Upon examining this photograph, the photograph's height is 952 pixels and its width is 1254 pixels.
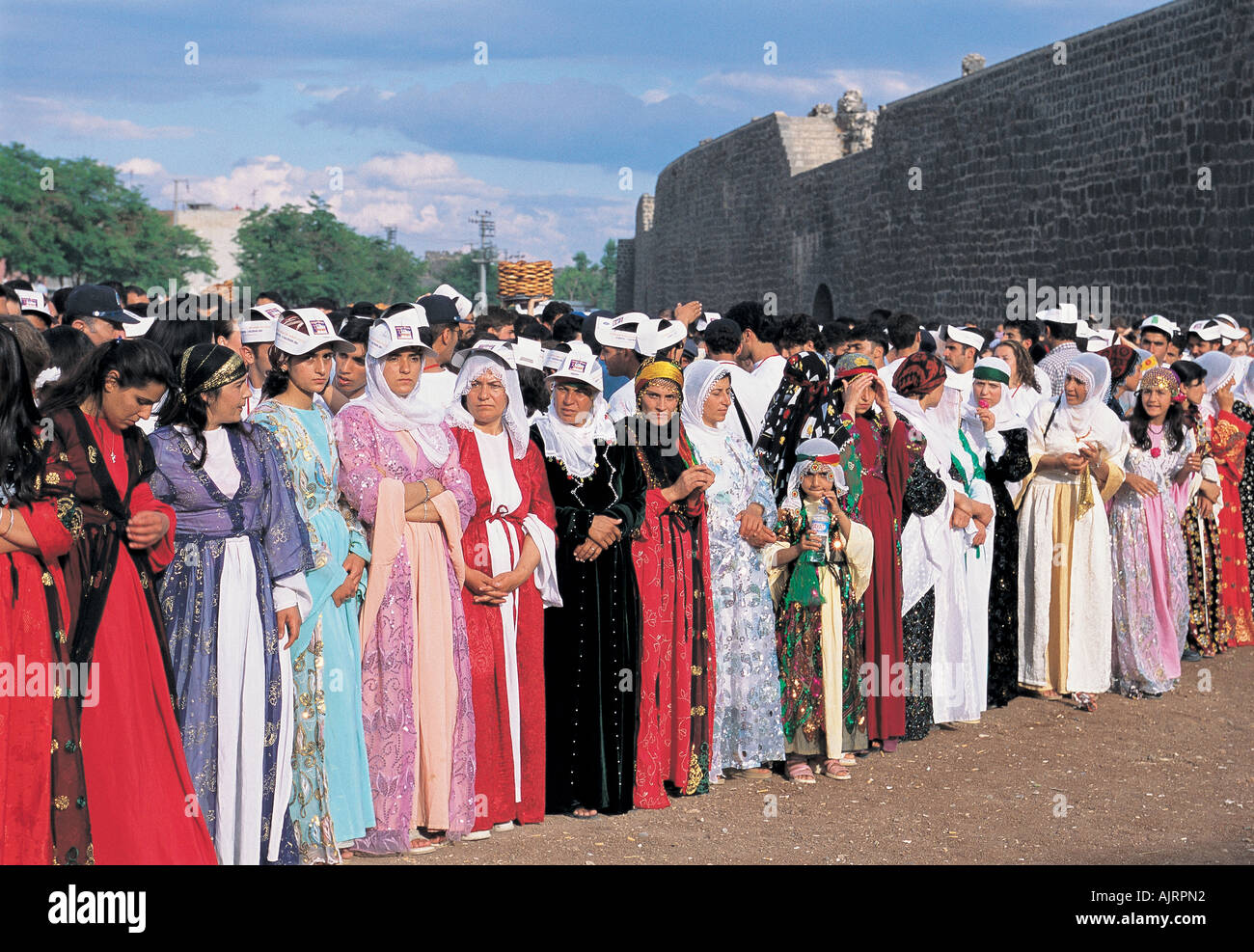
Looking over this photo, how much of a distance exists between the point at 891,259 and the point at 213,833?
19210 millimetres

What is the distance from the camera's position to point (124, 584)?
3602mm

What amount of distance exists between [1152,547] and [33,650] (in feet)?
19.3

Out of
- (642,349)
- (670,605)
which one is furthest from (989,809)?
(642,349)

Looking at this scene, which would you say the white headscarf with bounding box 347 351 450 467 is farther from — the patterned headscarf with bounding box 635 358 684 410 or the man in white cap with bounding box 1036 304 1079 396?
the man in white cap with bounding box 1036 304 1079 396

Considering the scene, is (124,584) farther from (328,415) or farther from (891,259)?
(891,259)

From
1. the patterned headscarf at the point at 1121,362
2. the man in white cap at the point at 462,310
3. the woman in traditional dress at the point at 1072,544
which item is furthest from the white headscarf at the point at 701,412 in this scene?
the patterned headscarf at the point at 1121,362

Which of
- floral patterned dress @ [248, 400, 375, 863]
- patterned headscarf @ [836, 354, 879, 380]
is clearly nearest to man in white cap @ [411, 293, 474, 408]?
floral patterned dress @ [248, 400, 375, 863]

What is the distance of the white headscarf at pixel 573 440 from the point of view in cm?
492

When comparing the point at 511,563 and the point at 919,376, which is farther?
the point at 919,376

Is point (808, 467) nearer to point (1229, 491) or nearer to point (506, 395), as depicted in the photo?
point (506, 395)

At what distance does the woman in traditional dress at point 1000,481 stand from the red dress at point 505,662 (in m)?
2.69

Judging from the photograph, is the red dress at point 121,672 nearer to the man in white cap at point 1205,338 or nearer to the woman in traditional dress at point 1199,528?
the woman in traditional dress at point 1199,528

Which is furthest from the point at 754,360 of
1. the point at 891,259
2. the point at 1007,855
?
A: the point at 891,259

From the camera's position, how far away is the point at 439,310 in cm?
681
